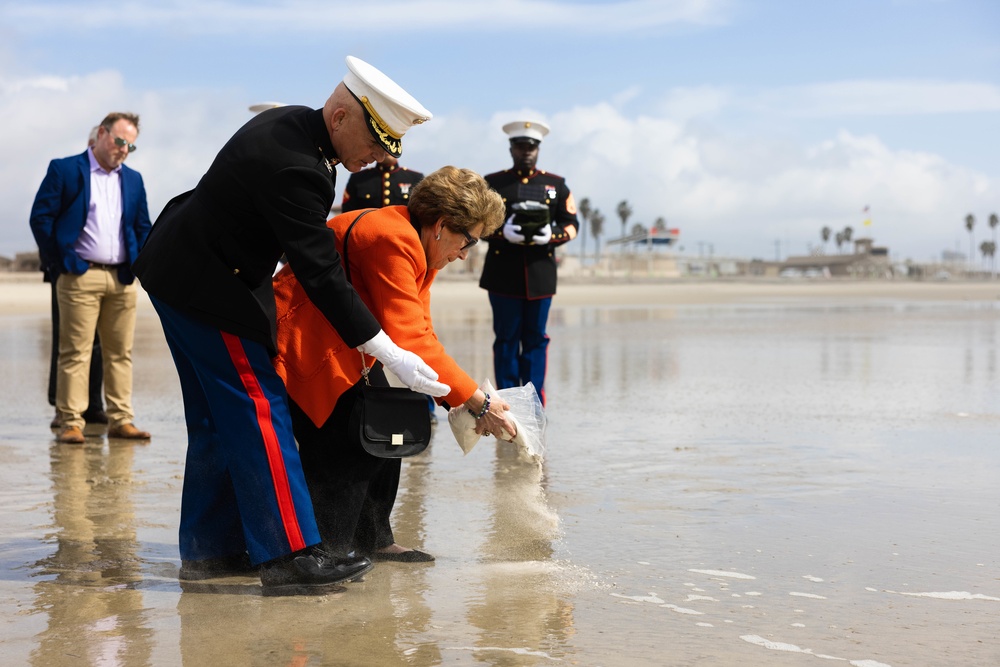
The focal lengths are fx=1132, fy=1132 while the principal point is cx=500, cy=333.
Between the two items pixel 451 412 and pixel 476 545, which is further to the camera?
pixel 476 545

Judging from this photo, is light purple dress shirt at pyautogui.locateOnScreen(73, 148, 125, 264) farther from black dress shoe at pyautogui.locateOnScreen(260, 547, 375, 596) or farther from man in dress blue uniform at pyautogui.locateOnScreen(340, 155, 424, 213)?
black dress shoe at pyautogui.locateOnScreen(260, 547, 375, 596)

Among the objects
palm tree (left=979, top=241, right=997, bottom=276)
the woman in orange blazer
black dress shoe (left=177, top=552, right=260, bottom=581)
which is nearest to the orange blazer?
the woman in orange blazer

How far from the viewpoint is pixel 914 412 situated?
336 inches

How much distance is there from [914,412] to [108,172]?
237 inches

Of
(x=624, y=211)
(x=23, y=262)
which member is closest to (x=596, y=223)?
(x=624, y=211)

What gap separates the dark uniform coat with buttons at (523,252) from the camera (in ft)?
25.6

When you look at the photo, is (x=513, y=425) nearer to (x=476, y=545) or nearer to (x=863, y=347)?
(x=476, y=545)

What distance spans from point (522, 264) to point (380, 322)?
3.82m

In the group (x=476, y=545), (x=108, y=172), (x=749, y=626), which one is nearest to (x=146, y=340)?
(x=108, y=172)

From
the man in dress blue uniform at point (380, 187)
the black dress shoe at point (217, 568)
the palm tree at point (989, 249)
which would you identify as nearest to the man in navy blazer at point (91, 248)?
the man in dress blue uniform at point (380, 187)

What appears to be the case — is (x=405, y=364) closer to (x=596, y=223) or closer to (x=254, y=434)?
(x=254, y=434)

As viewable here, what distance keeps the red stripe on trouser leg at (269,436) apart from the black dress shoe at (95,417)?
4783 millimetres

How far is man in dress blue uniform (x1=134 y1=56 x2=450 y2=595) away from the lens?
369cm

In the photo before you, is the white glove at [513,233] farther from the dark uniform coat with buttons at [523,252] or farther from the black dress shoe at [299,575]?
the black dress shoe at [299,575]
